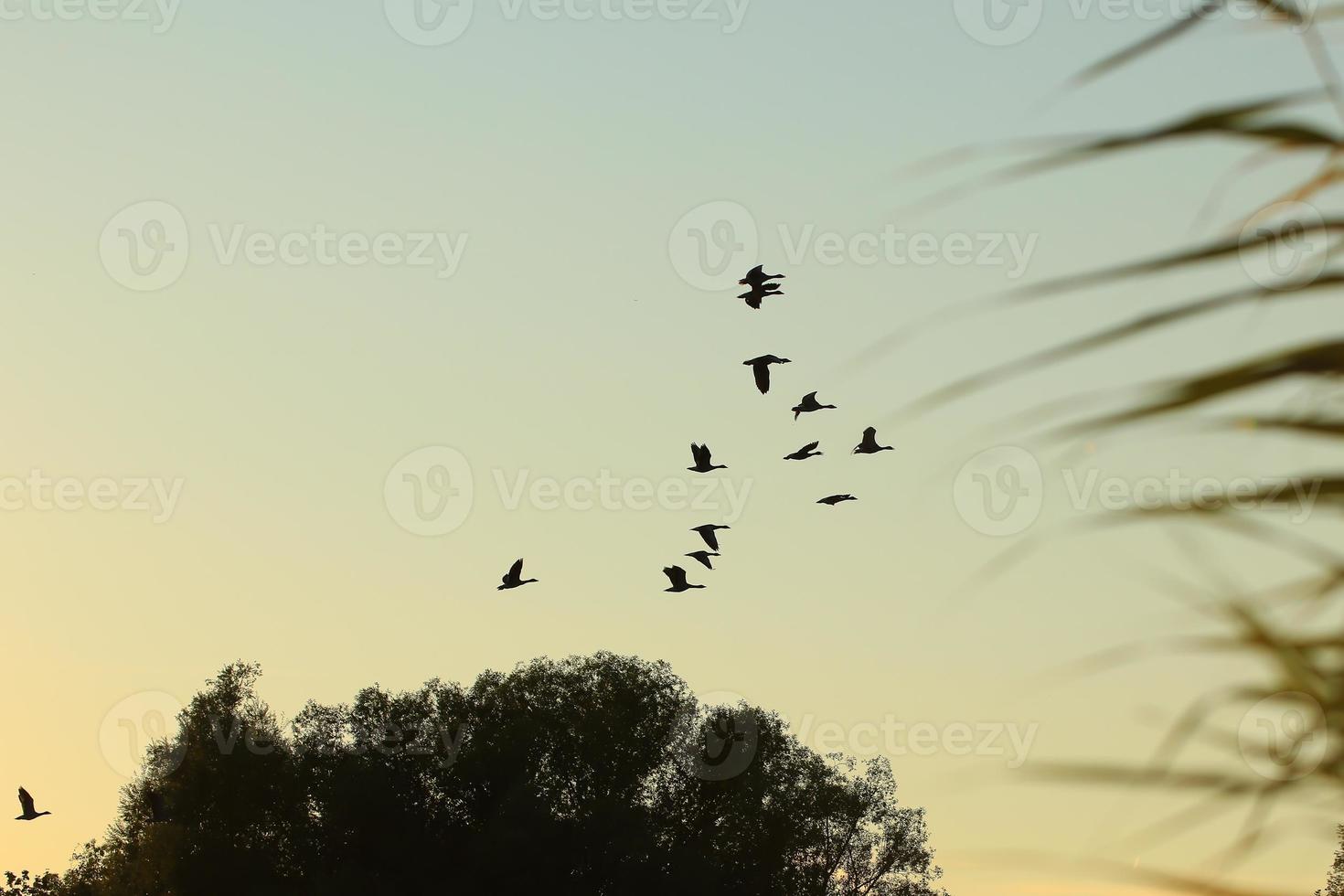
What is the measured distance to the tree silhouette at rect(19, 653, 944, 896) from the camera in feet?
176

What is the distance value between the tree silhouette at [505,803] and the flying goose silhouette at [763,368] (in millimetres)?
29218

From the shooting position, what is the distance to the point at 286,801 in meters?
60.5

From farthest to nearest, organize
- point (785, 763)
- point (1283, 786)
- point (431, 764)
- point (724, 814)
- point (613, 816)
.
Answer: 1. point (785, 763)
2. point (724, 814)
3. point (431, 764)
4. point (613, 816)
5. point (1283, 786)

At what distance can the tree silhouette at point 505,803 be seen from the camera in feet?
176

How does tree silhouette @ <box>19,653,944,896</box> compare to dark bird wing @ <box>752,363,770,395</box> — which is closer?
dark bird wing @ <box>752,363,770,395</box>

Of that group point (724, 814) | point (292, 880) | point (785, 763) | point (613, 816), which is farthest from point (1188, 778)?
point (785, 763)

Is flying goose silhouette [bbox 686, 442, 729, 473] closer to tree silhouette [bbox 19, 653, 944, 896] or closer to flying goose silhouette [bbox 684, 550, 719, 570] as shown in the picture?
flying goose silhouette [bbox 684, 550, 719, 570]

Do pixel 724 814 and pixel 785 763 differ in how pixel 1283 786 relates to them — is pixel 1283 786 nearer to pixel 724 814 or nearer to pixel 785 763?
pixel 724 814

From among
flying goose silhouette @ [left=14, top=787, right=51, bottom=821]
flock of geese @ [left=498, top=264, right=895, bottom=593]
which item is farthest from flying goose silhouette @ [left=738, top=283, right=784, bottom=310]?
flying goose silhouette @ [left=14, top=787, right=51, bottom=821]

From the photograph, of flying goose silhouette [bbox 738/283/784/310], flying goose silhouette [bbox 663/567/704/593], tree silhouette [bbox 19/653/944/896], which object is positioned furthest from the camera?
tree silhouette [bbox 19/653/944/896]

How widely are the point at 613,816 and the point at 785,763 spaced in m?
15.4

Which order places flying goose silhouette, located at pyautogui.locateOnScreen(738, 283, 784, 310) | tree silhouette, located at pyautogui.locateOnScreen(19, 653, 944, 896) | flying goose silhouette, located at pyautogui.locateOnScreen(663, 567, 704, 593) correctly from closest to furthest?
flying goose silhouette, located at pyautogui.locateOnScreen(738, 283, 784, 310) < flying goose silhouette, located at pyautogui.locateOnScreen(663, 567, 704, 593) < tree silhouette, located at pyautogui.locateOnScreen(19, 653, 944, 896)

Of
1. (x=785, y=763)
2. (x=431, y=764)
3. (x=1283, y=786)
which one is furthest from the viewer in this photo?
(x=785, y=763)

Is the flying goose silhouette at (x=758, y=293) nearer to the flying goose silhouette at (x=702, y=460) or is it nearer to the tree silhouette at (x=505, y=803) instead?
the flying goose silhouette at (x=702, y=460)
